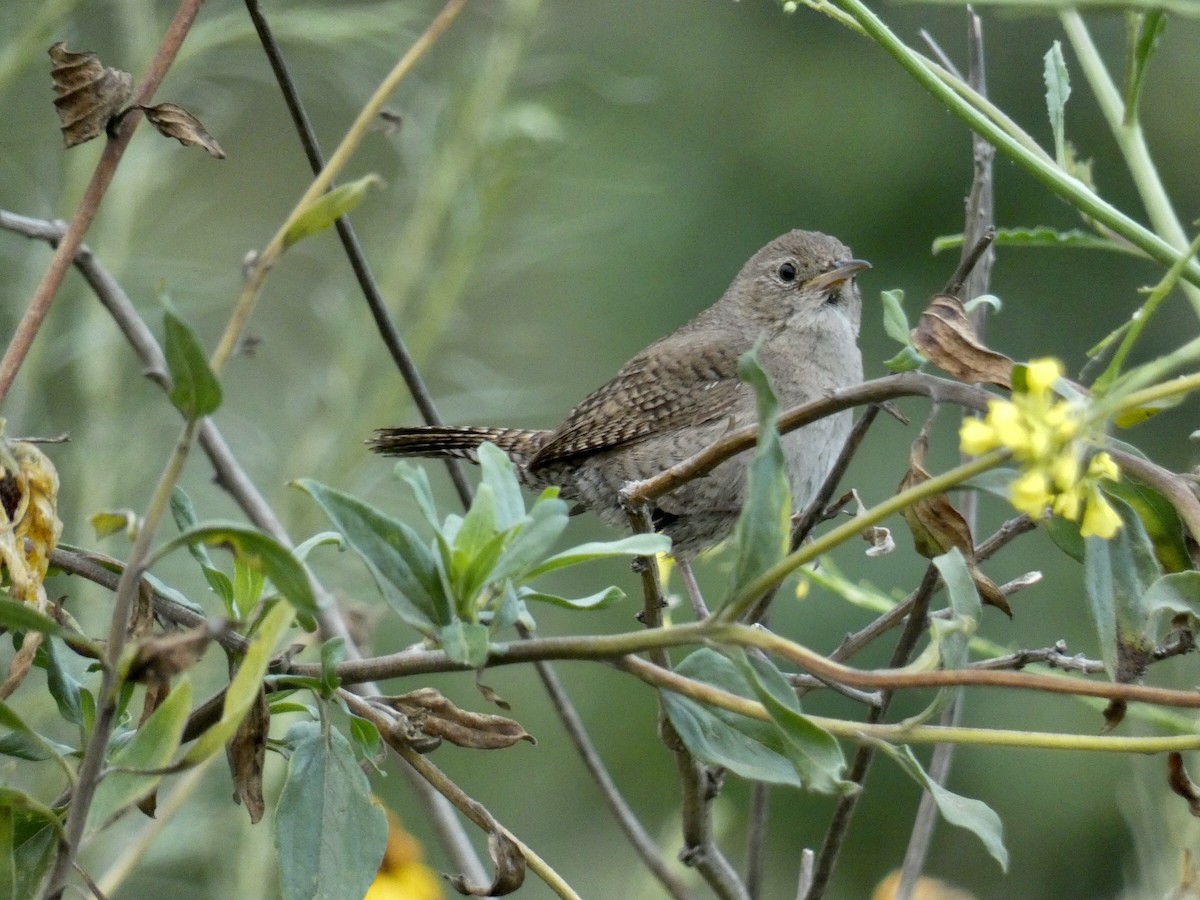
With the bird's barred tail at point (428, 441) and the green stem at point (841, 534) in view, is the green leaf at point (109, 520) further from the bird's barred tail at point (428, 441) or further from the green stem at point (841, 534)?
the bird's barred tail at point (428, 441)

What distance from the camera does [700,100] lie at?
712 centimetres

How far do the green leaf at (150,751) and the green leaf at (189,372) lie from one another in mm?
166

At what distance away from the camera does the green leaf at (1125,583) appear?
3.15ft

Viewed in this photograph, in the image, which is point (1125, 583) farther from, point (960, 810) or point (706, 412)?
point (706, 412)

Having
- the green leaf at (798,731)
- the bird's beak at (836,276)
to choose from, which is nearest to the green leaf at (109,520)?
the green leaf at (798,731)

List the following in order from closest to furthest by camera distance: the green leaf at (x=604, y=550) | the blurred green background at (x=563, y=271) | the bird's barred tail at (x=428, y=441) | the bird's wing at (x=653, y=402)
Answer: the green leaf at (x=604, y=550), the blurred green background at (x=563, y=271), the bird's barred tail at (x=428, y=441), the bird's wing at (x=653, y=402)

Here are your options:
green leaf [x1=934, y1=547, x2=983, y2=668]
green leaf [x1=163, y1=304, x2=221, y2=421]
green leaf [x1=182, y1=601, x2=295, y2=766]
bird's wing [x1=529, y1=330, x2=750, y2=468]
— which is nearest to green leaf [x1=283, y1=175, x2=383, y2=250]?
green leaf [x1=163, y1=304, x2=221, y2=421]

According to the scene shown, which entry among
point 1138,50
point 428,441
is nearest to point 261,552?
point 1138,50

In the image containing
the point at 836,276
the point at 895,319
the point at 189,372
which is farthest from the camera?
the point at 836,276

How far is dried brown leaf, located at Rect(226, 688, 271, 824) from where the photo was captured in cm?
95

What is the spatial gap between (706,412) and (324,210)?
2.49 metres

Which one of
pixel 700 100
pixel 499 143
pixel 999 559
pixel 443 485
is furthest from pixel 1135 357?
pixel 499 143

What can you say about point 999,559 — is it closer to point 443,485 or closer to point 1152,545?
point 443,485

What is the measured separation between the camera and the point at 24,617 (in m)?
0.80
